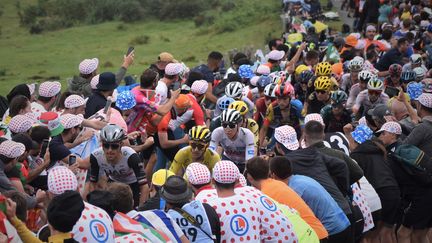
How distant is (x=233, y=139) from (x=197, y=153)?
1.23m

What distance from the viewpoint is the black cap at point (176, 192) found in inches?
295

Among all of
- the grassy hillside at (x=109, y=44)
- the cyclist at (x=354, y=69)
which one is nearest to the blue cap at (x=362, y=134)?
the cyclist at (x=354, y=69)

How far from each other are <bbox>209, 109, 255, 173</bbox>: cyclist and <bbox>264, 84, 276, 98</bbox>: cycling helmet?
174 cm

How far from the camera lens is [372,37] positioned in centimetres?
2131

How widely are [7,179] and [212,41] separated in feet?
103

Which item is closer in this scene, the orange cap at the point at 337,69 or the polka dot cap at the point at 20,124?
the polka dot cap at the point at 20,124

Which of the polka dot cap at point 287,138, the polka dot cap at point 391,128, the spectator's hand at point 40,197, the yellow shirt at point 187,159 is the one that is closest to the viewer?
the spectator's hand at point 40,197

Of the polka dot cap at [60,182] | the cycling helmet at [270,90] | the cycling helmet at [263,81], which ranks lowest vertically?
the cycling helmet at [263,81]

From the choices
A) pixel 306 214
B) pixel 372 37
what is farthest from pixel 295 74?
pixel 306 214

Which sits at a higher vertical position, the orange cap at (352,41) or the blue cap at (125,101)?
the blue cap at (125,101)

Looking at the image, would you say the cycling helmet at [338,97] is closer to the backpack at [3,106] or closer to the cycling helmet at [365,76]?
the cycling helmet at [365,76]

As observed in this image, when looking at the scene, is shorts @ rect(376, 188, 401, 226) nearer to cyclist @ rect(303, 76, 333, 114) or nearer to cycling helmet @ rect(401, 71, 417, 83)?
cyclist @ rect(303, 76, 333, 114)

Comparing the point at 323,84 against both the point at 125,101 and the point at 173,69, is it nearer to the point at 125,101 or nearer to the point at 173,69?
the point at 173,69

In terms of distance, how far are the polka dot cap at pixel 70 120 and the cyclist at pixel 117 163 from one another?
1.78ft
